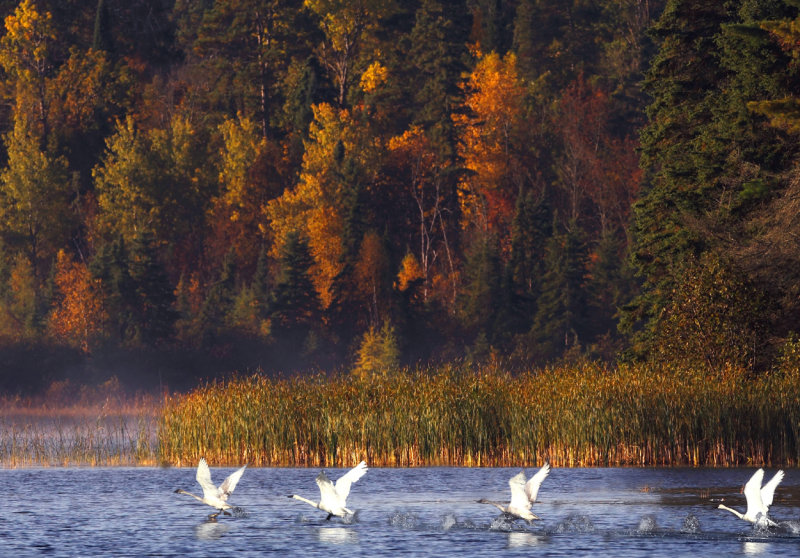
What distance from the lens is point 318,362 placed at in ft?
258

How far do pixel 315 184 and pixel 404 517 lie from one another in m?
63.0

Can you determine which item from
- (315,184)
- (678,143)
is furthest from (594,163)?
(678,143)

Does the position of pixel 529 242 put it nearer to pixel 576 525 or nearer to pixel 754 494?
pixel 576 525

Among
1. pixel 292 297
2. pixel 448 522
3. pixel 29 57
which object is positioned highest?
pixel 29 57

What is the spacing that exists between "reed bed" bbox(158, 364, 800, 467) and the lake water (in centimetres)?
133

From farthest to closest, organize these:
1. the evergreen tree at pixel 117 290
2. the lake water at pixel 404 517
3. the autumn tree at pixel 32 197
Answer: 1. the autumn tree at pixel 32 197
2. the evergreen tree at pixel 117 290
3. the lake water at pixel 404 517

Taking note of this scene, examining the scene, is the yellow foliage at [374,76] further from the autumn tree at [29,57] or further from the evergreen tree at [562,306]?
the evergreen tree at [562,306]

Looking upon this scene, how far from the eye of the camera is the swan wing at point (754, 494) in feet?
66.5

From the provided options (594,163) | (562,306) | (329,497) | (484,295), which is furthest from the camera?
(594,163)

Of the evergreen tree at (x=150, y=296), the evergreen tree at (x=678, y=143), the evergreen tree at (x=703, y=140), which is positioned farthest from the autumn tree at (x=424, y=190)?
the evergreen tree at (x=703, y=140)

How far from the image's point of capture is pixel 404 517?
22531 millimetres

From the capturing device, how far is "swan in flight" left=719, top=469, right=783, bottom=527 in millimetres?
20281

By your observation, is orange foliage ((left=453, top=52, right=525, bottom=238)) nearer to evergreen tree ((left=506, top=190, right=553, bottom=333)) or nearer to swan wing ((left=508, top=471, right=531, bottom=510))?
evergreen tree ((left=506, top=190, right=553, bottom=333))

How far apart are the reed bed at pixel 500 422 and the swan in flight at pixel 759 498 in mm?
10297
